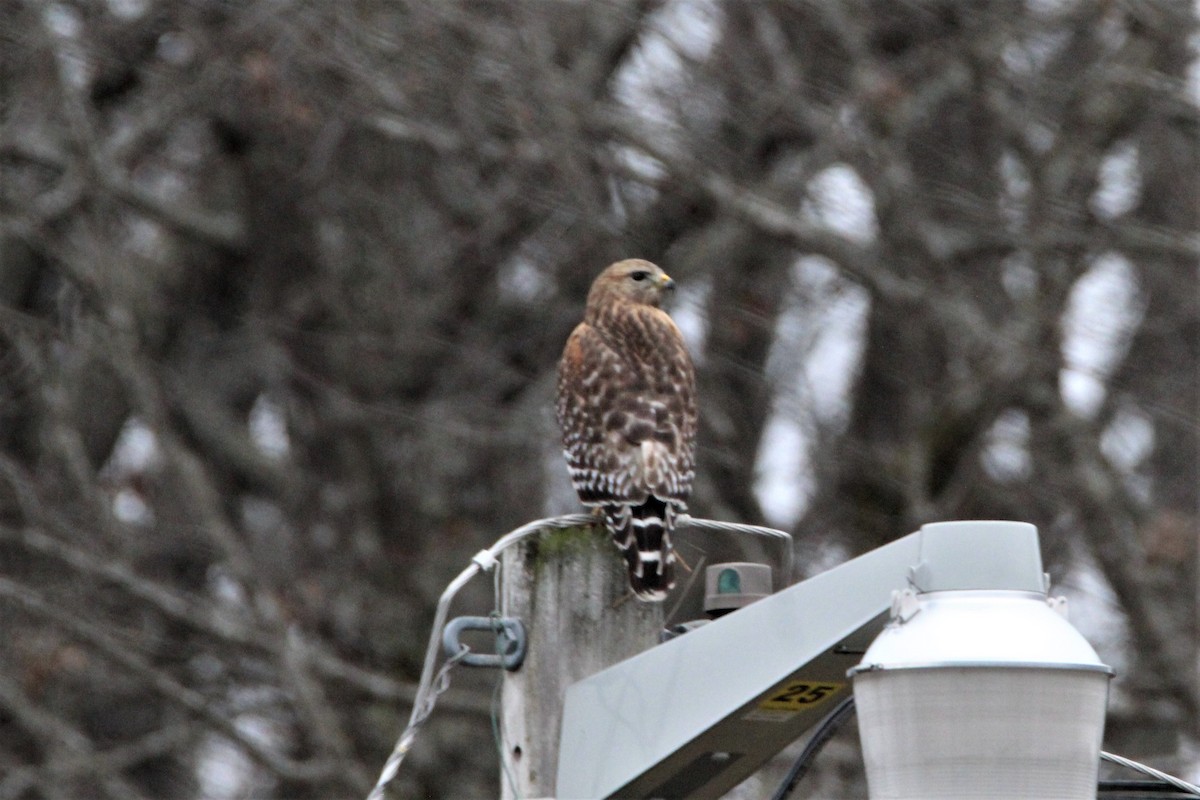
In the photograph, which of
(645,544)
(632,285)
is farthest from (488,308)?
(645,544)

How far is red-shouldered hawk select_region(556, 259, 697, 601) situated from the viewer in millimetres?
4453

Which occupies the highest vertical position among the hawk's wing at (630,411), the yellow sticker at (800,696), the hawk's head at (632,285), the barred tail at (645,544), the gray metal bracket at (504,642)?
the hawk's head at (632,285)

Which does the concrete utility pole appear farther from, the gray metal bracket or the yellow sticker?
the yellow sticker

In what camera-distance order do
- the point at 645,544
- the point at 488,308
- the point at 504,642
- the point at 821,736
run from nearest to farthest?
the point at 821,736 → the point at 504,642 → the point at 645,544 → the point at 488,308

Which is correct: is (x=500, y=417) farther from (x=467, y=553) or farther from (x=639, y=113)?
(x=639, y=113)

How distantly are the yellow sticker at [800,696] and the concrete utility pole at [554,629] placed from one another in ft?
0.94

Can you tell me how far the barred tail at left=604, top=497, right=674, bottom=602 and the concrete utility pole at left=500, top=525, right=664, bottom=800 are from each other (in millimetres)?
23

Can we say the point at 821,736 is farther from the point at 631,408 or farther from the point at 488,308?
the point at 488,308

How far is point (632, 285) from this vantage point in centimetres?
628

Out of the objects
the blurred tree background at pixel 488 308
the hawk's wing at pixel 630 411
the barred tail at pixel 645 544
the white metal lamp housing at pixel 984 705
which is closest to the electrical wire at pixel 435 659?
the barred tail at pixel 645 544

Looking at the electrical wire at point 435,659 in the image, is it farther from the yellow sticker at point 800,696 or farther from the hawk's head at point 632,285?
the hawk's head at point 632,285

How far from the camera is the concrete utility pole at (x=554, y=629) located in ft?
10.0

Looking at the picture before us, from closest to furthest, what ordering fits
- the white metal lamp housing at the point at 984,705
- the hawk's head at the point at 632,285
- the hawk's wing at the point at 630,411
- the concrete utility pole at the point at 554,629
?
the white metal lamp housing at the point at 984,705
the concrete utility pole at the point at 554,629
the hawk's wing at the point at 630,411
the hawk's head at the point at 632,285

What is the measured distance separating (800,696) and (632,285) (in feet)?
11.1
